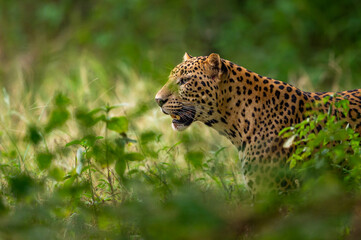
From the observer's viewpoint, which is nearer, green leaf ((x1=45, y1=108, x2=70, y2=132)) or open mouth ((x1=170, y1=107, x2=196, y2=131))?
green leaf ((x1=45, y1=108, x2=70, y2=132))

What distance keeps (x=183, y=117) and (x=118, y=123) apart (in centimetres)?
95

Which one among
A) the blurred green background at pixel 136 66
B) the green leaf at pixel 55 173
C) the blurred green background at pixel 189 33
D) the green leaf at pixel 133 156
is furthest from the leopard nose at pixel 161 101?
the blurred green background at pixel 189 33

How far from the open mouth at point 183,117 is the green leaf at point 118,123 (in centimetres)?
86

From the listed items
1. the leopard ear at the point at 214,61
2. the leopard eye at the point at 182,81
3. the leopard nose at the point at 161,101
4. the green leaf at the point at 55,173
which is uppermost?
the leopard ear at the point at 214,61

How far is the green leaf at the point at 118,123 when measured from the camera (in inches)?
171

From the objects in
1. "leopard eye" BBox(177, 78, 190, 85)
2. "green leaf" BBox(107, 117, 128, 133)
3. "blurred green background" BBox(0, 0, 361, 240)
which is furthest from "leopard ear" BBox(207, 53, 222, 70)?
"green leaf" BBox(107, 117, 128, 133)

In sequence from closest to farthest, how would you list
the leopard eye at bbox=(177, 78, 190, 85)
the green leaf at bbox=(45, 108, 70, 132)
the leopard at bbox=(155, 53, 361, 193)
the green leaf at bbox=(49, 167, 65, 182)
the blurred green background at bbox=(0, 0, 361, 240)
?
the green leaf at bbox=(45, 108, 70, 132)
the green leaf at bbox=(49, 167, 65, 182)
the blurred green background at bbox=(0, 0, 361, 240)
the leopard at bbox=(155, 53, 361, 193)
the leopard eye at bbox=(177, 78, 190, 85)

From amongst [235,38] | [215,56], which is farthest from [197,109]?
[235,38]

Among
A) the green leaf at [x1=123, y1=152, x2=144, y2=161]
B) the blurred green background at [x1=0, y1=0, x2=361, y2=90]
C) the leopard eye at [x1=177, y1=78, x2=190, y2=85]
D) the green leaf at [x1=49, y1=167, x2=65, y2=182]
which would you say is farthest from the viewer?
the blurred green background at [x1=0, y1=0, x2=361, y2=90]

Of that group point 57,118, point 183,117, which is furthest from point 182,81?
point 57,118

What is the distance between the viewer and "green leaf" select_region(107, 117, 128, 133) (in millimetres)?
4348

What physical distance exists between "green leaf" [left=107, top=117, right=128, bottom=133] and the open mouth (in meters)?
0.86

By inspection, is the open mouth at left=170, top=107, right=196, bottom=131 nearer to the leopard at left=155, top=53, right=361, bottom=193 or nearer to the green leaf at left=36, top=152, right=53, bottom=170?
the leopard at left=155, top=53, right=361, bottom=193

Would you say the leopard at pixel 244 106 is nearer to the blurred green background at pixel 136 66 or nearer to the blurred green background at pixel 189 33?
the blurred green background at pixel 136 66
